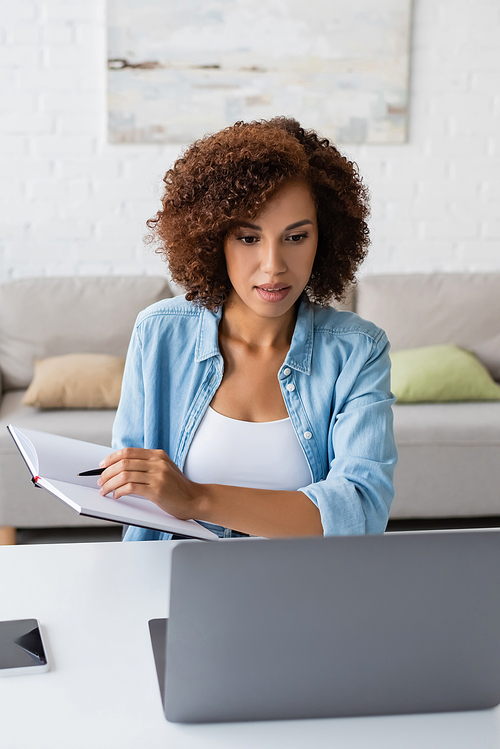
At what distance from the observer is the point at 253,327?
4.05ft

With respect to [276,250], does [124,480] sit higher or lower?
lower

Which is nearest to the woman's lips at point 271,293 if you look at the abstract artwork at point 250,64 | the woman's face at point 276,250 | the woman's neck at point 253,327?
the woman's face at point 276,250

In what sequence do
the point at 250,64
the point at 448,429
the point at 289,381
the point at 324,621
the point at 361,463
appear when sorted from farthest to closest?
1. the point at 250,64
2. the point at 448,429
3. the point at 289,381
4. the point at 361,463
5. the point at 324,621

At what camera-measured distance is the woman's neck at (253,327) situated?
1230 mm

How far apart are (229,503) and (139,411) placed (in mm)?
318

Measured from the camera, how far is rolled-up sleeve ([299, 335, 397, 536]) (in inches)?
39.5

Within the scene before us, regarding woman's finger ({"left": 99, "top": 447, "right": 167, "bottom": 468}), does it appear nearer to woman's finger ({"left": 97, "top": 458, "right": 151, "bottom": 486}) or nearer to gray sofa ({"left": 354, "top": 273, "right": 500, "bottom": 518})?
woman's finger ({"left": 97, "top": 458, "right": 151, "bottom": 486})

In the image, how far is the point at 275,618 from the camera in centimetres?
55

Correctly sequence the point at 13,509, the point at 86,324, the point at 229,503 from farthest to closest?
the point at 86,324 → the point at 13,509 → the point at 229,503

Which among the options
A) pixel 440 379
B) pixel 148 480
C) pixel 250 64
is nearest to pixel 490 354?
pixel 440 379

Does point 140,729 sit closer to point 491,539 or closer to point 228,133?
point 491,539

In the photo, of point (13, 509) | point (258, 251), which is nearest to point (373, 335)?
point (258, 251)

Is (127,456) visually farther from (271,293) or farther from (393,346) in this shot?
(393,346)

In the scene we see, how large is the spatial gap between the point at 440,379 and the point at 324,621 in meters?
2.03
